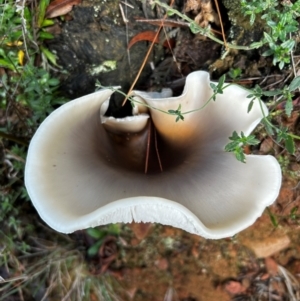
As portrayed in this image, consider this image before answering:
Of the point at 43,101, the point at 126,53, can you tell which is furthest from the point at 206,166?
the point at 43,101

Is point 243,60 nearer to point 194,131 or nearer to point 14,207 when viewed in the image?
point 194,131

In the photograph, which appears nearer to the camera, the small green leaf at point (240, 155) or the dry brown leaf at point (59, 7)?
the small green leaf at point (240, 155)

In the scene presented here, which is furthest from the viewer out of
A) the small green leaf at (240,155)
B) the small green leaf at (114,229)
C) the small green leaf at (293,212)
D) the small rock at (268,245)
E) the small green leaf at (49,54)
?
the small green leaf at (114,229)

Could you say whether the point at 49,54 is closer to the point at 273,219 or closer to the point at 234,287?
the point at 273,219

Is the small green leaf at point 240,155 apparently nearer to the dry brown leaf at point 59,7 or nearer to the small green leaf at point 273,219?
the small green leaf at point 273,219

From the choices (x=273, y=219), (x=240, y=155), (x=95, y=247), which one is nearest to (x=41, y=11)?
(x=240, y=155)

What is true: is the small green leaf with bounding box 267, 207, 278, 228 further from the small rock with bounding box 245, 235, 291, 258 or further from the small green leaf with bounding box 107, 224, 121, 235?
the small green leaf with bounding box 107, 224, 121, 235

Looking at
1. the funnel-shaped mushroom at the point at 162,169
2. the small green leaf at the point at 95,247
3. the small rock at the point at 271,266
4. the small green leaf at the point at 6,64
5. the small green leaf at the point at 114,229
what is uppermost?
the small green leaf at the point at 6,64

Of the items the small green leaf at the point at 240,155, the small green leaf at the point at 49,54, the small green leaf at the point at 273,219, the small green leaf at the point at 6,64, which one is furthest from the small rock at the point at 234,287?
the small green leaf at the point at 6,64
